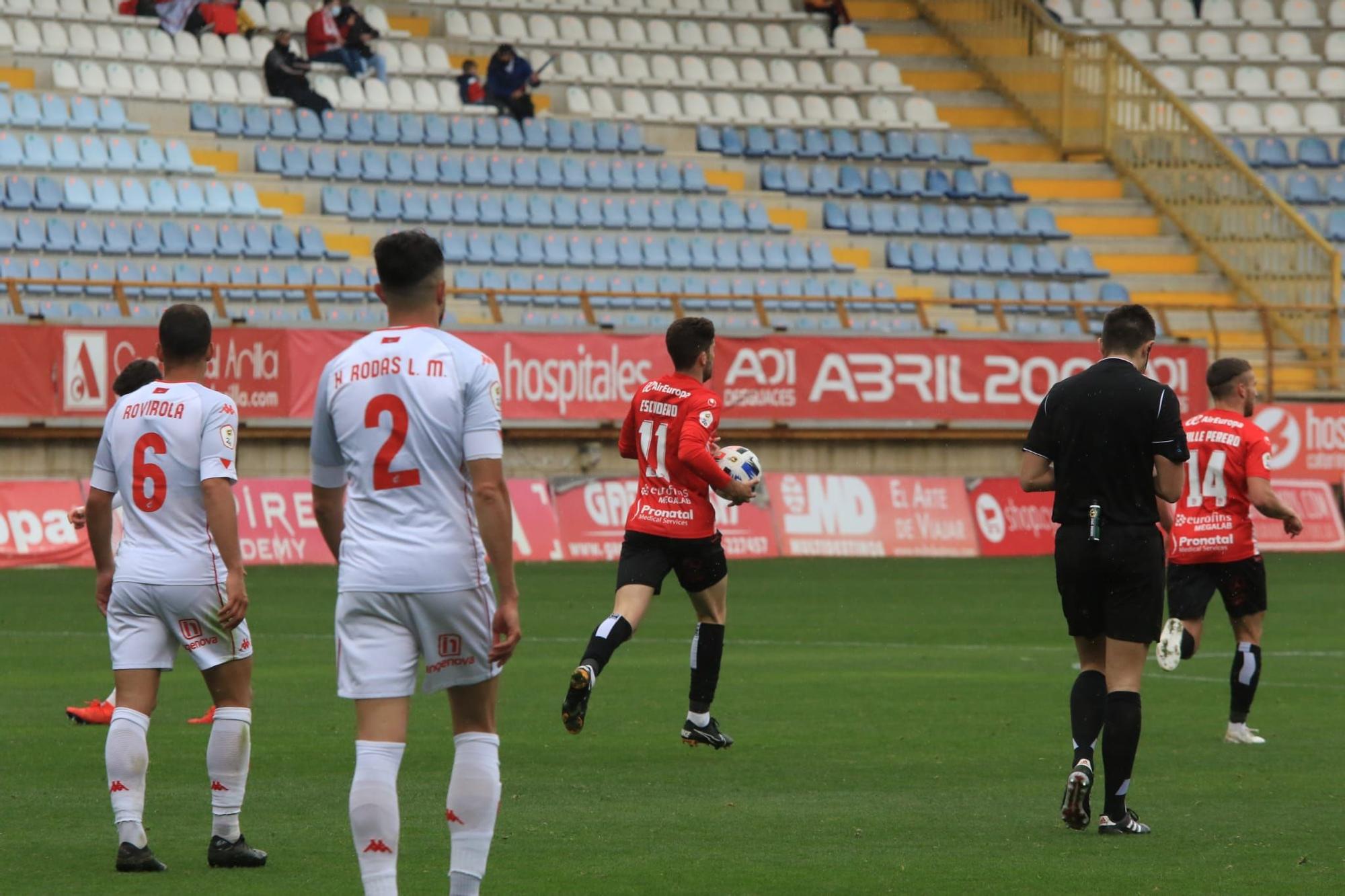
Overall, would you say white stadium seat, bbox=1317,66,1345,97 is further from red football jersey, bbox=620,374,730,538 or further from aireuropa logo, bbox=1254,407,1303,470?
red football jersey, bbox=620,374,730,538

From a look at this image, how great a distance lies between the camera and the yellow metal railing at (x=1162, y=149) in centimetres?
3172

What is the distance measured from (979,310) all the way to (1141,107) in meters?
6.51

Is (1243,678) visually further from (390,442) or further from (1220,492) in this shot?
(390,442)

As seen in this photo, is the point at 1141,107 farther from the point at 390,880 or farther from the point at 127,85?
the point at 390,880

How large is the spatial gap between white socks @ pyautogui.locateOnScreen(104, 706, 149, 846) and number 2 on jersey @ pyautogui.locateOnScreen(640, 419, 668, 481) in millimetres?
3866

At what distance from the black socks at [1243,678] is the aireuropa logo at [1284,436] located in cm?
1786

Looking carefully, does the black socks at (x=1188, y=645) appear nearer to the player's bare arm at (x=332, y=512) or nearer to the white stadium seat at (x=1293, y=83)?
the player's bare arm at (x=332, y=512)

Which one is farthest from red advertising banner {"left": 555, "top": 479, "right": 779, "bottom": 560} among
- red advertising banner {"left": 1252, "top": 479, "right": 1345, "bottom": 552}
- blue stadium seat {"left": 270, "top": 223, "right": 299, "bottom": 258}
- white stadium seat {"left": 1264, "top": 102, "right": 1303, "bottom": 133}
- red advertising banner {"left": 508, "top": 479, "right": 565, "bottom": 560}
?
white stadium seat {"left": 1264, "top": 102, "right": 1303, "bottom": 133}

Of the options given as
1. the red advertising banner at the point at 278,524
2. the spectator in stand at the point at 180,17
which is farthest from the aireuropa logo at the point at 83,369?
the spectator in stand at the point at 180,17

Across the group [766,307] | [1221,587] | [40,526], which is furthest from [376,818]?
[766,307]

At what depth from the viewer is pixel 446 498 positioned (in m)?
5.77

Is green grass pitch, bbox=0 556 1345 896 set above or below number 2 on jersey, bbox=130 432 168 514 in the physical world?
below

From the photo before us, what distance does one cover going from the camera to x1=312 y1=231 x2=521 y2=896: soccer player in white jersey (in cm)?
573

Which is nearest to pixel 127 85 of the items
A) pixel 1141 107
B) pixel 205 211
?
pixel 205 211
